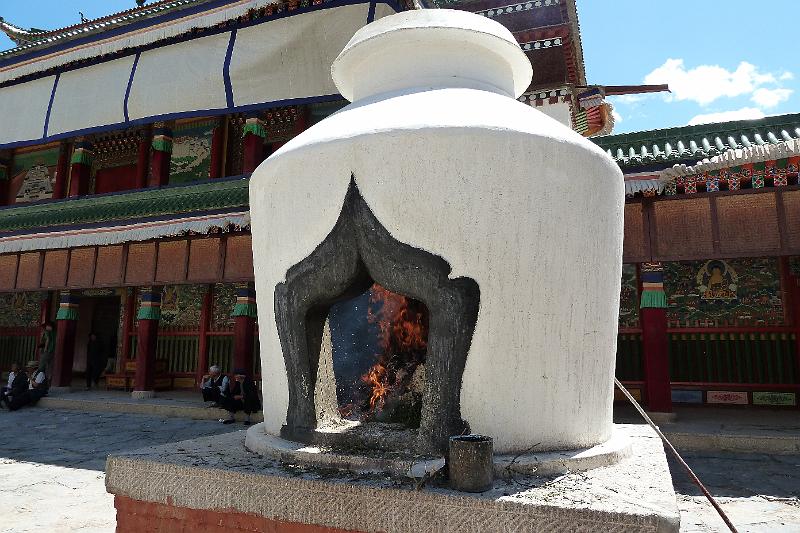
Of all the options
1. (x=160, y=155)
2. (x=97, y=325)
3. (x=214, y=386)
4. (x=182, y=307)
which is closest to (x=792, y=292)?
(x=214, y=386)

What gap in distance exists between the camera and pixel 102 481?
5.16 metres

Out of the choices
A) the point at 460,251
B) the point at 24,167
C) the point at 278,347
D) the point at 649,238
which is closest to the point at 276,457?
the point at 278,347

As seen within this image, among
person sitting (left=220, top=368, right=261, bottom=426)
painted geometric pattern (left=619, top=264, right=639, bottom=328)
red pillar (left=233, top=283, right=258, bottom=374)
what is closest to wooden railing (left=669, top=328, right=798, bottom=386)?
painted geometric pattern (left=619, top=264, right=639, bottom=328)

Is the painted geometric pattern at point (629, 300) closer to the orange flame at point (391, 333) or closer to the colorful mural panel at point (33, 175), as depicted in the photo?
the orange flame at point (391, 333)

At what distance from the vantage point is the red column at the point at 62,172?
13.0 meters

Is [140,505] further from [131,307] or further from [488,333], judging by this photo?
[131,307]

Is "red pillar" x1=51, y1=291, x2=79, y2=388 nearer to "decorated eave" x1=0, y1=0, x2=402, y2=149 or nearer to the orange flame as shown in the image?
"decorated eave" x1=0, y1=0, x2=402, y2=149

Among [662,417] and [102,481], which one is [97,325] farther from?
[662,417]

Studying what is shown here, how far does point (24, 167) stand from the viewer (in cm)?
1417

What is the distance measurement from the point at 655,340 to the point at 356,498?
6.26 meters

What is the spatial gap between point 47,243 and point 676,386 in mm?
11308

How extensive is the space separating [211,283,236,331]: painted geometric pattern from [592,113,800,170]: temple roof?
7.54m

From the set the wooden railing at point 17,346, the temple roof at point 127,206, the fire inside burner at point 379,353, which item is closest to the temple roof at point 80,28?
the temple roof at point 127,206

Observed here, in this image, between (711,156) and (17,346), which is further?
(17,346)
